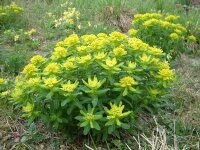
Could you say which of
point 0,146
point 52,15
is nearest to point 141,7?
point 52,15

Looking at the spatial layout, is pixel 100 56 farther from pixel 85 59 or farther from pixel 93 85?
pixel 93 85

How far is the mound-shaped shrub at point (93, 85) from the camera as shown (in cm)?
319

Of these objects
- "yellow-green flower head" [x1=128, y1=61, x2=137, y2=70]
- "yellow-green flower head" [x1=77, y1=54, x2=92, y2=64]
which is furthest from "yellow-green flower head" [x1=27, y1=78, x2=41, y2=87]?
"yellow-green flower head" [x1=128, y1=61, x2=137, y2=70]

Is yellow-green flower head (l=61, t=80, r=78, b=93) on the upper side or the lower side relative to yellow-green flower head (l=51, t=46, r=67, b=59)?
lower

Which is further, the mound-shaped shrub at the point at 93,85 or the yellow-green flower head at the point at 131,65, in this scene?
the yellow-green flower head at the point at 131,65

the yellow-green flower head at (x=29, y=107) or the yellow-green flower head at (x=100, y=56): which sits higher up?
the yellow-green flower head at (x=100, y=56)

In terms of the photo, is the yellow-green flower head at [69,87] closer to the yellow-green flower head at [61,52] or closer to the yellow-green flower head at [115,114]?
the yellow-green flower head at [115,114]

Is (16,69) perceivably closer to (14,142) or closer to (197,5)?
(14,142)

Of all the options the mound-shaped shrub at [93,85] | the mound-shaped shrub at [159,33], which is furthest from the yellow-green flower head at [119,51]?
the mound-shaped shrub at [159,33]

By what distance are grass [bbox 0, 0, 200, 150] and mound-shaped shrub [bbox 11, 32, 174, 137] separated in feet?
0.73

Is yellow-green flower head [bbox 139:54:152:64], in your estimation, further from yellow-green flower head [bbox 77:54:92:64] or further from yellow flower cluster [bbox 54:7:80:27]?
yellow flower cluster [bbox 54:7:80:27]

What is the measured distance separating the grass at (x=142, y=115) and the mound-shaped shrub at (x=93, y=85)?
22 cm

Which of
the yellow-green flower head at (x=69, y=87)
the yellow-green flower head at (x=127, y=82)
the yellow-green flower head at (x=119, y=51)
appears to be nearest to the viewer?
the yellow-green flower head at (x=69, y=87)

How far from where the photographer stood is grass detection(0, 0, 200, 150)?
362 cm
